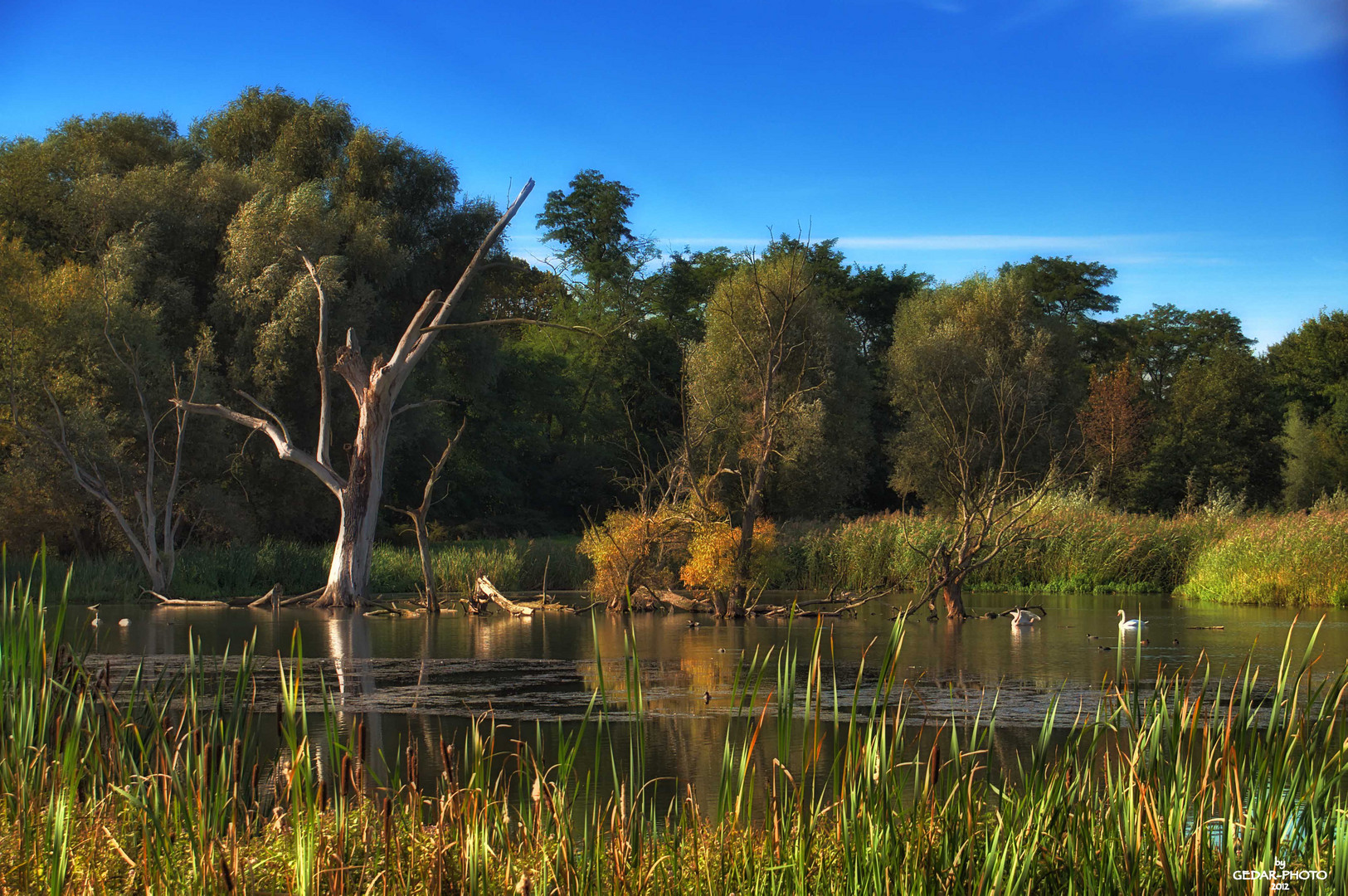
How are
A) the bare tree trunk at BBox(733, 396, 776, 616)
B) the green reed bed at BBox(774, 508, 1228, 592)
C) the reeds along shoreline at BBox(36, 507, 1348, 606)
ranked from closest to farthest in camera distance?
the bare tree trunk at BBox(733, 396, 776, 616), the reeds along shoreline at BBox(36, 507, 1348, 606), the green reed bed at BBox(774, 508, 1228, 592)

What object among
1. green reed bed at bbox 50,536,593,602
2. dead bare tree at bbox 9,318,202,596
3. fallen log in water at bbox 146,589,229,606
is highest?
dead bare tree at bbox 9,318,202,596

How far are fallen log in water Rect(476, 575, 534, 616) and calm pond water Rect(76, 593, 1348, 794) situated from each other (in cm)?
21

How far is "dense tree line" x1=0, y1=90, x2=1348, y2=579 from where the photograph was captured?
69.7ft

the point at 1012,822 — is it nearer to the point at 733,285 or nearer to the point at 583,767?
the point at 583,767

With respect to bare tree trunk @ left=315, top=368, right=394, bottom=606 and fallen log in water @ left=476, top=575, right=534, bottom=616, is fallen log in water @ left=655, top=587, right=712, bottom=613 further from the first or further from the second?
bare tree trunk @ left=315, top=368, right=394, bottom=606

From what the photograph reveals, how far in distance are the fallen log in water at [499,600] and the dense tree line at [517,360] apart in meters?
2.78

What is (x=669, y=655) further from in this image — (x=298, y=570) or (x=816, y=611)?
(x=298, y=570)

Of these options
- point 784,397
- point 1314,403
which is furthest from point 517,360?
point 1314,403

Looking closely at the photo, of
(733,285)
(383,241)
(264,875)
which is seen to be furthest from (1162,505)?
(264,875)

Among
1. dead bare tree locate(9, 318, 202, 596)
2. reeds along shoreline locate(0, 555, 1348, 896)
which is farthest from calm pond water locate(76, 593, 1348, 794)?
dead bare tree locate(9, 318, 202, 596)

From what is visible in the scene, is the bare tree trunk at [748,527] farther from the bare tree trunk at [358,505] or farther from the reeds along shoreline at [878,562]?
the bare tree trunk at [358,505]

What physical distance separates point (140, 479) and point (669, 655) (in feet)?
46.1

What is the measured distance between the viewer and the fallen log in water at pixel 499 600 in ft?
58.3

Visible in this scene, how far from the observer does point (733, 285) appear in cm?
3550
